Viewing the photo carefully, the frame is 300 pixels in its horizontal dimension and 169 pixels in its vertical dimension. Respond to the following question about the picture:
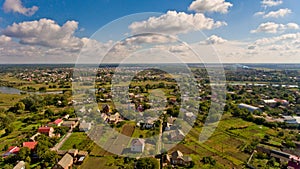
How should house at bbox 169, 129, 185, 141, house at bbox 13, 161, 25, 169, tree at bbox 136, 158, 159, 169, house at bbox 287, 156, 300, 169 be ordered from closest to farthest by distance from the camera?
tree at bbox 136, 158, 159, 169 < house at bbox 13, 161, 25, 169 < house at bbox 287, 156, 300, 169 < house at bbox 169, 129, 185, 141

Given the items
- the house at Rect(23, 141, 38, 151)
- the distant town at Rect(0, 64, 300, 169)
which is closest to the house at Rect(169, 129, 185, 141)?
the distant town at Rect(0, 64, 300, 169)

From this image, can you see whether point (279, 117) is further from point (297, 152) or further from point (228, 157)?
point (228, 157)

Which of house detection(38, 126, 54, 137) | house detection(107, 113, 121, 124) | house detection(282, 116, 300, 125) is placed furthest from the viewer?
house detection(282, 116, 300, 125)

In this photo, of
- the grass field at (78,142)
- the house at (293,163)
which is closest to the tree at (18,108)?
the grass field at (78,142)

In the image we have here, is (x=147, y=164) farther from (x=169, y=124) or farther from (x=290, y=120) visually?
(x=290, y=120)

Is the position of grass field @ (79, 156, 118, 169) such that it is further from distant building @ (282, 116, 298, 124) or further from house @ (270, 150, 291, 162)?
distant building @ (282, 116, 298, 124)

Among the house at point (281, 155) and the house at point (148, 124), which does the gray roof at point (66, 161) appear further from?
the house at point (281, 155)
